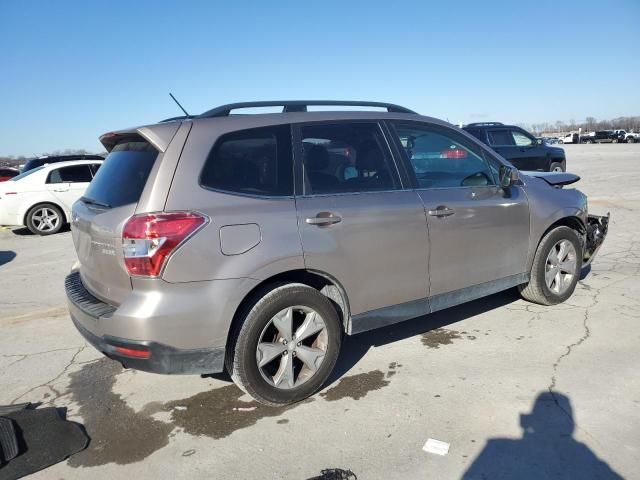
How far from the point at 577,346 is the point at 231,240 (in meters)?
2.92

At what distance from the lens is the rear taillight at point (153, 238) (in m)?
2.78

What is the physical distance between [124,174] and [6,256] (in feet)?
23.5

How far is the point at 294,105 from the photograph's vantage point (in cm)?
358

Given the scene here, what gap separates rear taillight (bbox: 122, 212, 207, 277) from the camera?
2777mm

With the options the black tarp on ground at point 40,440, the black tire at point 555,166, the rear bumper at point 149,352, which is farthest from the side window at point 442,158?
the black tire at point 555,166

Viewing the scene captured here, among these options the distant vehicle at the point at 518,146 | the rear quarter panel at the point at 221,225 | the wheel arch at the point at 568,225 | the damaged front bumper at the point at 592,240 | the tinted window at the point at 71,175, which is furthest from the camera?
the distant vehicle at the point at 518,146

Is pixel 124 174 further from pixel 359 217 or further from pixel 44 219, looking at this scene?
pixel 44 219

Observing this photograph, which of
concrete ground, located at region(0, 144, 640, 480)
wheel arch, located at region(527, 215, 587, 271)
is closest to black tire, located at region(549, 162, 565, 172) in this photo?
wheel arch, located at region(527, 215, 587, 271)

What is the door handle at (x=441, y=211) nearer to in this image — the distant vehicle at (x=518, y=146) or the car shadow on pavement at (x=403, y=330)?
the car shadow on pavement at (x=403, y=330)

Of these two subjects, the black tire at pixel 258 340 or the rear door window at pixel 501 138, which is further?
the rear door window at pixel 501 138

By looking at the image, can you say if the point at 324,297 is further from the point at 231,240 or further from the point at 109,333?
the point at 109,333

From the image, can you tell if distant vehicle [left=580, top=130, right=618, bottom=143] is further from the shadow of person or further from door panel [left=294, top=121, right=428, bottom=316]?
the shadow of person

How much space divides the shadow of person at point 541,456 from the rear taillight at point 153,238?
1963mm

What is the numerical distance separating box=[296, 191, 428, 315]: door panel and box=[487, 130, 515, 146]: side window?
10805 mm
